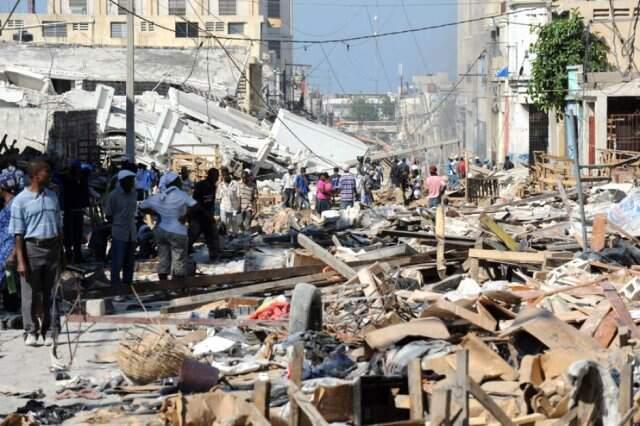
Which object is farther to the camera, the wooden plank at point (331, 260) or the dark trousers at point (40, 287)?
the wooden plank at point (331, 260)

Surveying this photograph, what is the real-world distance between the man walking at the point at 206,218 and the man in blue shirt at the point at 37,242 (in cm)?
752

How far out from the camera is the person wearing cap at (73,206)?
18.2 metres

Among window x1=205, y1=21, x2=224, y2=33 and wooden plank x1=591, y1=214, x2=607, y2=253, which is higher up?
window x1=205, y1=21, x2=224, y2=33

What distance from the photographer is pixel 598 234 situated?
15383 millimetres

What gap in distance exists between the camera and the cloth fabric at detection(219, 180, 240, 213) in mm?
24875

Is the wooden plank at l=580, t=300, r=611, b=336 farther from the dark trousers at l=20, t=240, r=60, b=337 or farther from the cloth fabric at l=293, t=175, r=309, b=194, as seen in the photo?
the cloth fabric at l=293, t=175, r=309, b=194

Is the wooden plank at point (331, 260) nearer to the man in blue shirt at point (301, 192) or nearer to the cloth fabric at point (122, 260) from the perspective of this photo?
the cloth fabric at point (122, 260)

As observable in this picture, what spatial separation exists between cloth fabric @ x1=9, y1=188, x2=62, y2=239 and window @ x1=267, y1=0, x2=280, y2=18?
10926cm

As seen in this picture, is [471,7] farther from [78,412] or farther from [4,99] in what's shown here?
[78,412]

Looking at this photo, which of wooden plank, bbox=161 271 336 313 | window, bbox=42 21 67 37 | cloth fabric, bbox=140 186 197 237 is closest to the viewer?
wooden plank, bbox=161 271 336 313

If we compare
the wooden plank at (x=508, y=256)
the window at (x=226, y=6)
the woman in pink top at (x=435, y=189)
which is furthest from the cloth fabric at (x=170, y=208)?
the window at (x=226, y=6)

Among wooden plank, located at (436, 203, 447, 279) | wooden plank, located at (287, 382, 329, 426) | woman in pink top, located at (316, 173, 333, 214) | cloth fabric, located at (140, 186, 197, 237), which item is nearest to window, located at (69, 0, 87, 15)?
woman in pink top, located at (316, 173, 333, 214)


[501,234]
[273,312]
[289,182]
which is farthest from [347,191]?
[273,312]

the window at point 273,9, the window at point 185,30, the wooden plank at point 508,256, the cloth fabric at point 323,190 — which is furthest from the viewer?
the window at point 273,9
